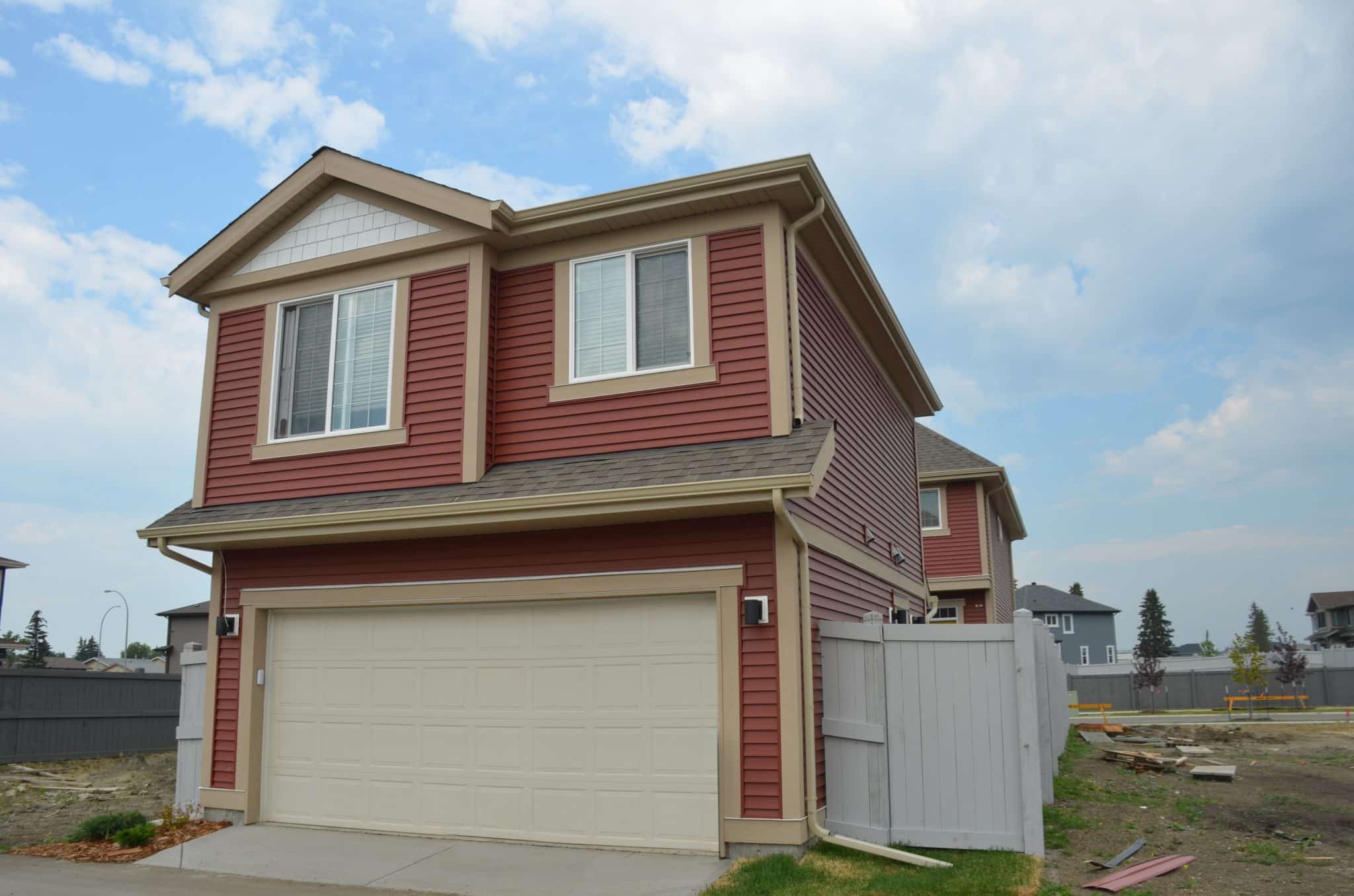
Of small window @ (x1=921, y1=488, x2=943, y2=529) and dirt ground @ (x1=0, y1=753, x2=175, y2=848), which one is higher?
small window @ (x1=921, y1=488, x2=943, y2=529)

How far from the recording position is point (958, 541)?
967 inches

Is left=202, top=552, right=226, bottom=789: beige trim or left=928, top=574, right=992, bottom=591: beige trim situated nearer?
left=202, top=552, right=226, bottom=789: beige trim

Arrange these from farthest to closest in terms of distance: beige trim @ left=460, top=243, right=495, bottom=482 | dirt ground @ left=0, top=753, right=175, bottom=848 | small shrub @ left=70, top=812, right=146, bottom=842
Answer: dirt ground @ left=0, top=753, right=175, bottom=848
beige trim @ left=460, top=243, right=495, bottom=482
small shrub @ left=70, top=812, right=146, bottom=842

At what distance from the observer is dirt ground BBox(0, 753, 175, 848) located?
11.1 meters

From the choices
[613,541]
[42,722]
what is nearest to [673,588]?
[613,541]

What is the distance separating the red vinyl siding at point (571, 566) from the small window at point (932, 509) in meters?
17.2

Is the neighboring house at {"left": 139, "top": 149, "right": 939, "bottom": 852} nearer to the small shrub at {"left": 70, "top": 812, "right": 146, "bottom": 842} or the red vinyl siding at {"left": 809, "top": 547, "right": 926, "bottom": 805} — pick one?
the red vinyl siding at {"left": 809, "top": 547, "right": 926, "bottom": 805}

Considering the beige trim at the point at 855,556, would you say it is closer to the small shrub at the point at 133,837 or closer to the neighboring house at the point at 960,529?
the small shrub at the point at 133,837

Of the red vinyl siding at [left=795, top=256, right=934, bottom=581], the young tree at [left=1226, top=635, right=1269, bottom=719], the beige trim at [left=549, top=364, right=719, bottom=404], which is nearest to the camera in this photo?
the beige trim at [left=549, top=364, right=719, bottom=404]

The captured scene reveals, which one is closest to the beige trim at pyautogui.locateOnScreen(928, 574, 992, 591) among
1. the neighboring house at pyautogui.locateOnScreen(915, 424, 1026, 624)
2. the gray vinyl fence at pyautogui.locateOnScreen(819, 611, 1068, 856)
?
the neighboring house at pyautogui.locateOnScreen(915, 424, 1026, 624)

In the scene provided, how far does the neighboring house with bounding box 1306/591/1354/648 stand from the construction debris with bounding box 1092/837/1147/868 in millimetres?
61497

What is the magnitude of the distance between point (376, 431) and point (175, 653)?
129 feet

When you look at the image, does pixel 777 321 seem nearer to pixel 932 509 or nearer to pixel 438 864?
pixel 438 864

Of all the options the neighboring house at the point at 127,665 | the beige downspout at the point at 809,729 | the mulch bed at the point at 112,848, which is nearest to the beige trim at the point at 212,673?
the mulch bed at the point at 112,848
